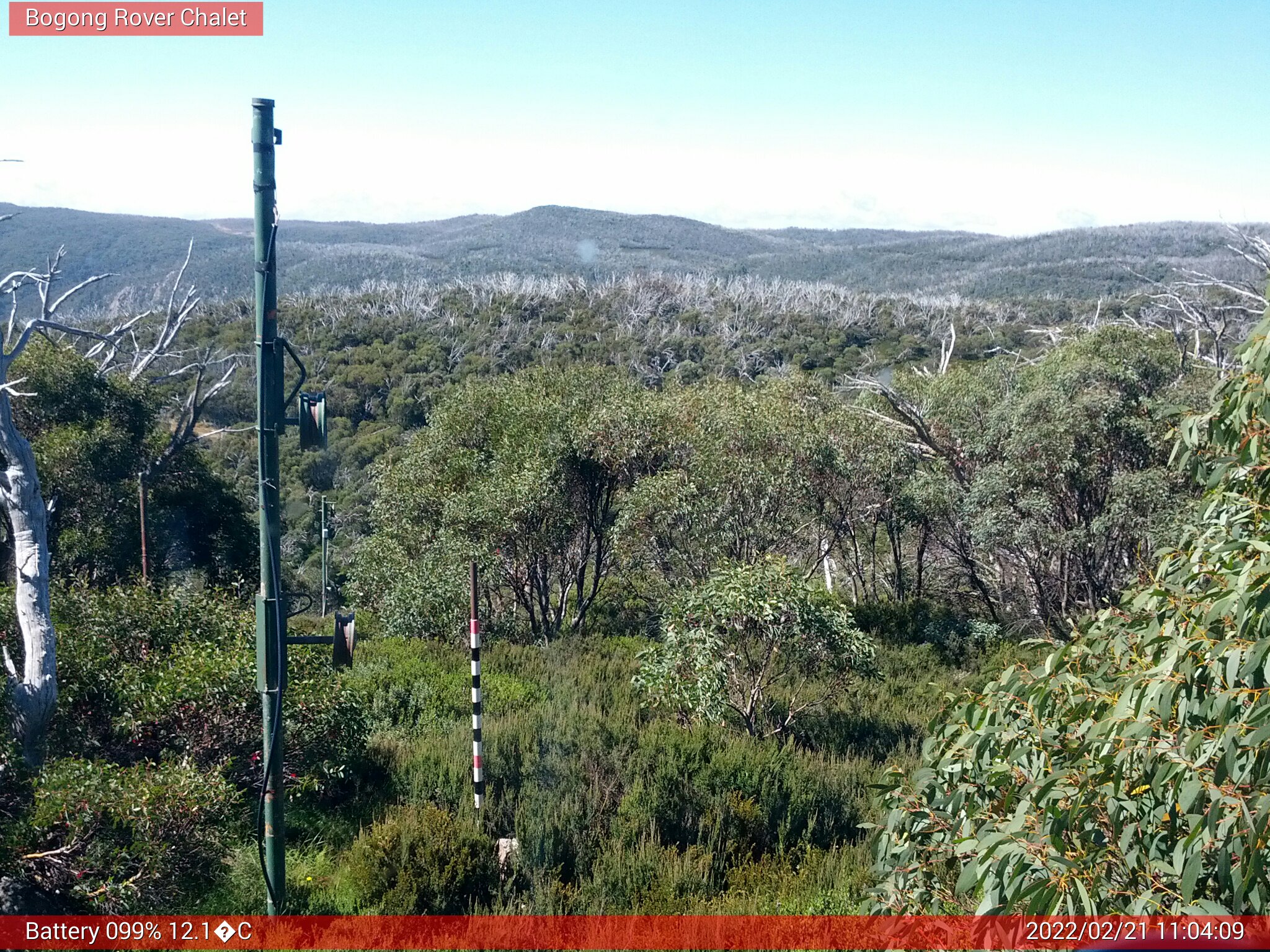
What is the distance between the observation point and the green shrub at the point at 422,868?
5418 mm

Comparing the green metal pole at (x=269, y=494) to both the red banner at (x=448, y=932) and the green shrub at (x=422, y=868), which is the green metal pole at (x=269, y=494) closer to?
the red banner at (x=448, y=932)

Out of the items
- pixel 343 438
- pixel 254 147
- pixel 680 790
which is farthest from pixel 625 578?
pixel 343 438

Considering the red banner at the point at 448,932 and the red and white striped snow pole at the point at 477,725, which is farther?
the red and white striped snow pole at the point at 477,725

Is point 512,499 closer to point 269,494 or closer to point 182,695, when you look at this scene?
point 182,695

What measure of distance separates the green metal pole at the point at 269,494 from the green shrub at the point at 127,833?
1.15 metres

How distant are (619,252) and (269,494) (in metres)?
42.4

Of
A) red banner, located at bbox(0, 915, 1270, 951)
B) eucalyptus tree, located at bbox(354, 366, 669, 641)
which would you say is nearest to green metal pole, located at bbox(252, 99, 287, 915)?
red banner, located at bbox(0, 915, 1270, 951)

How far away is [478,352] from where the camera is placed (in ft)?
114

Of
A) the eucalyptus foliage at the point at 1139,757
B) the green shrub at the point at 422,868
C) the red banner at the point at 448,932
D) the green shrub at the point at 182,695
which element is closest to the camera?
the eucalyptus foliage at the point at 1139,757

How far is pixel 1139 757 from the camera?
265cm

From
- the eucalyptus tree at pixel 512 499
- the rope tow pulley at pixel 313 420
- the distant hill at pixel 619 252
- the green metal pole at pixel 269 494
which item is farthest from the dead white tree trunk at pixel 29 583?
the distant hill at pixel 619 252

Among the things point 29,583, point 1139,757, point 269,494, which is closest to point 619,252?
point 29,583

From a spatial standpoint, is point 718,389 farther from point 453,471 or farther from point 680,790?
point 680,790

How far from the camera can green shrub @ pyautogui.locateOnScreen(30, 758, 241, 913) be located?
5.27 metres
